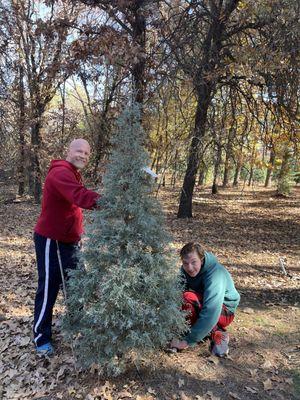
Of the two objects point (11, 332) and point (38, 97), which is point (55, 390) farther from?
point (38, 97)

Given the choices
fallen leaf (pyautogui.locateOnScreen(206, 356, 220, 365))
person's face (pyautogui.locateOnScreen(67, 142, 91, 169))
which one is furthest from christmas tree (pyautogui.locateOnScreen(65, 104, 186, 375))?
fallen leaf (pyautogui.locateOnScreen(206, 356, 220, 365))

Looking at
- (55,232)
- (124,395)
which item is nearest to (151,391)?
(124,395)

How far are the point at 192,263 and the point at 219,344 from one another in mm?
895

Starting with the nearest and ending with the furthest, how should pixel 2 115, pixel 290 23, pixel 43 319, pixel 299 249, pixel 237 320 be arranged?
pixel 43 319 < pixel 237 320 < pixel 290 23 < pixel 299 249 < pixel 2 115

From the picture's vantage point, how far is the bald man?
3414 mm

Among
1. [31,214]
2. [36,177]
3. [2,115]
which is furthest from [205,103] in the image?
[36,177]

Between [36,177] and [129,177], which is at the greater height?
[129,177]

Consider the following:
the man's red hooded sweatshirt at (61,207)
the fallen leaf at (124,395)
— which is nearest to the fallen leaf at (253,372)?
the fallen leaf at (124,395)

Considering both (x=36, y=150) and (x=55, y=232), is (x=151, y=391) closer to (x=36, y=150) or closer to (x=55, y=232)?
(x=55, y=232)

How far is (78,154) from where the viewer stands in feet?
11.3

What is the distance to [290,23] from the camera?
21.8 feet

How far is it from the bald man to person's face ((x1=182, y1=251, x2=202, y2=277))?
103cm

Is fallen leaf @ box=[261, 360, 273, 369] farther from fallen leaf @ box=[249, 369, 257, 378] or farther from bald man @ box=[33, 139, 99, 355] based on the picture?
bald man @ box=[33, 139, 99, 355]

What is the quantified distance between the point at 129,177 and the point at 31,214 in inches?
417
